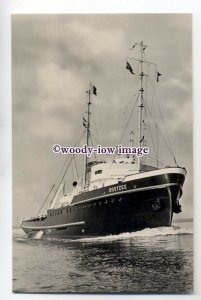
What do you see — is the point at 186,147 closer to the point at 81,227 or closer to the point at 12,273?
the point at 81,227

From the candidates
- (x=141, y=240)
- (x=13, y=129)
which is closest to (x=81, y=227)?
(x=141, y=240)

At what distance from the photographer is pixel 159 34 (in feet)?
4.17

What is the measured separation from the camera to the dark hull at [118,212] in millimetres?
1274

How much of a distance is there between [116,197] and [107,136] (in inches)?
7.0

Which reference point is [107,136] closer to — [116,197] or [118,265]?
[116,197]

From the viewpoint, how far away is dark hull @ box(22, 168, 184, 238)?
4.18ft

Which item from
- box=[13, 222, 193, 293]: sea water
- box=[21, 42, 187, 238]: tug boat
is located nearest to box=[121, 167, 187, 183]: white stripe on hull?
box=[21, 42, 187, 238]: tug boat

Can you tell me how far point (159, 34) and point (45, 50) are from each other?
321 mm

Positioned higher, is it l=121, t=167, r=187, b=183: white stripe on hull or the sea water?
l=121, t=167, r=187, b=183: white stripe on hull

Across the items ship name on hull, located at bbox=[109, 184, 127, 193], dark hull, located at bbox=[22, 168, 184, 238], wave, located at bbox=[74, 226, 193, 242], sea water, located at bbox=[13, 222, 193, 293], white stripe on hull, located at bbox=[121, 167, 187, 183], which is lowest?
sea water, located at bbox=[13, 222, 193, 293]

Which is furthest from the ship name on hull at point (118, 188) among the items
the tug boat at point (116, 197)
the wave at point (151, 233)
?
the wave at point (151, 233)

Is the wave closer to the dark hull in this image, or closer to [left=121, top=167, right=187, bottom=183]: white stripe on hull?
the dark hull

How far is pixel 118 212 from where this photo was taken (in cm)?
131

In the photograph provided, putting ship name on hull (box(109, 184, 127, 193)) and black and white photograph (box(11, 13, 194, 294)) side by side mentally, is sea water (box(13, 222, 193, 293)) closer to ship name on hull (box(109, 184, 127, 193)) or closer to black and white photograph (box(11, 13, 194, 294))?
black and white photograph (box(11, 13, 194, 294))
